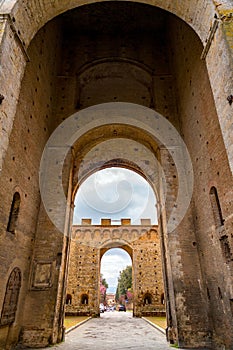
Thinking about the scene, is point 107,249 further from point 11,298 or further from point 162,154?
point 11,298

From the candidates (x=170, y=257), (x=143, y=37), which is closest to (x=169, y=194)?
(x=170, y=257)

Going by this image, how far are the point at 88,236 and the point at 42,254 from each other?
14029 millimetres

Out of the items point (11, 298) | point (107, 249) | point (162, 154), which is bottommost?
point (11, 298)

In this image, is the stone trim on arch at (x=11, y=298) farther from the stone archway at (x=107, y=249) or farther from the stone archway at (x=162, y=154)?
the stone archway at (x=107, y=249)

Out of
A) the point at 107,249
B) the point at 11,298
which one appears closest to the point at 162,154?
the point at 11,298

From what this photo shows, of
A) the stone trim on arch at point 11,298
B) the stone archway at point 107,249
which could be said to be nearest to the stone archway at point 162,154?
the stone trim on arch at point 11,298

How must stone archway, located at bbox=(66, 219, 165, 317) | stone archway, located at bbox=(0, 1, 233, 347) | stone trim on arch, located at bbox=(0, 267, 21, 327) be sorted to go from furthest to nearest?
stone archway, located at bbox=(66, 219, 165, 317), stone trim on arch, located at bbox=(0, 267, 21, 327), stone archway, located at bbox=(0, 1, 233, 347)

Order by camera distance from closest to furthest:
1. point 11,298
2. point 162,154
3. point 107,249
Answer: point 11,298
point 162,154
point 107,249

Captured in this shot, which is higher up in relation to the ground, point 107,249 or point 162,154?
point 162,154

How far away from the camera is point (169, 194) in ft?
29.7

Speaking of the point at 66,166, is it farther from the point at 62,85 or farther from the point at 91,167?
the point at 62,85

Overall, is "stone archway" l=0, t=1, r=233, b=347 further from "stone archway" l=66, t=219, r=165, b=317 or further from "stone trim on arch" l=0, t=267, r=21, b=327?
"stone archway" l=66, t=219, r=165, b=317

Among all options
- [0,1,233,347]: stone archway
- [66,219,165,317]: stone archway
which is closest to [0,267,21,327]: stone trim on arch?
[0,1,233,347]: stone archway

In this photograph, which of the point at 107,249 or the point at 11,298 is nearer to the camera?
the point at 11,298
